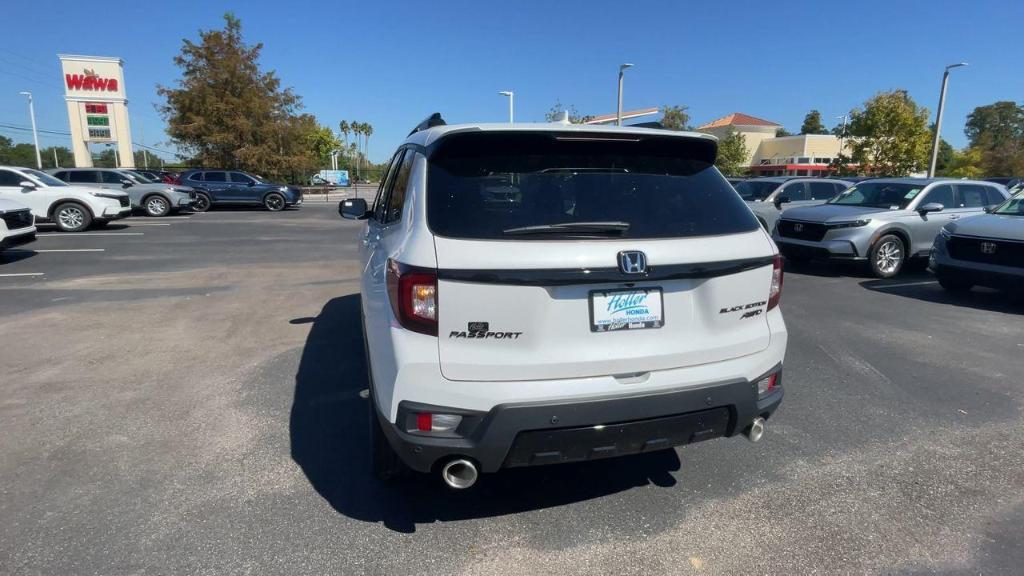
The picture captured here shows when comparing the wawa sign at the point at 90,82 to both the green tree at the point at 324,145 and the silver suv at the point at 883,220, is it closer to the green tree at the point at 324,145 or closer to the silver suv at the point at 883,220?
the green tree at the point at 324,145

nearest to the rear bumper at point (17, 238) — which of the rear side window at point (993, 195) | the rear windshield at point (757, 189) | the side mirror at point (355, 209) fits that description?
the side mirror at point (355, 209)

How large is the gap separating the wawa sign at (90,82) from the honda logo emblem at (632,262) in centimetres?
4587

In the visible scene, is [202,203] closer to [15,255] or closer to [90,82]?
[15,255]

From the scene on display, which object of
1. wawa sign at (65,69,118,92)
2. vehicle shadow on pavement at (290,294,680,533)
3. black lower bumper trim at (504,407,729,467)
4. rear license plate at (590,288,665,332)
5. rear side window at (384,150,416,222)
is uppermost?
wawa sign at (65,69,118,92)

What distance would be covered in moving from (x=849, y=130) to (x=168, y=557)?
136 ft

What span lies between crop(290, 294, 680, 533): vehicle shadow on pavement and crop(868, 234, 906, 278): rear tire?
7.89m

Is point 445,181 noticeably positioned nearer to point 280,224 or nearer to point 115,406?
point 115,406

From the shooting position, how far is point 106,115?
1491 inches

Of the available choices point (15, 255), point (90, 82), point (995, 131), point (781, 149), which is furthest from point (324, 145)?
point (995, 131)

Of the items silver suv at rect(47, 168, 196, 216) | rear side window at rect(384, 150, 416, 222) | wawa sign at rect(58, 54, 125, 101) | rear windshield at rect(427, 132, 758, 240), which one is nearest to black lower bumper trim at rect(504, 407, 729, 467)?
rear windshield at rect(427, 132, 758, 240)

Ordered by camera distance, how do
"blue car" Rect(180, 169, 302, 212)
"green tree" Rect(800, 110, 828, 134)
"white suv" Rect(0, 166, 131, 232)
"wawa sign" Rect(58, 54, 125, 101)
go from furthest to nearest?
"green tree" Rect(800, 110, 828, 134) < "wawa sign" Rect(58, 54, 125, 101) < "blue car" Rect(180, 169, 302, 212) < "white suv" Rect(0, 166, 131, 232)

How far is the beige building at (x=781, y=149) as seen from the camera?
63.0 m

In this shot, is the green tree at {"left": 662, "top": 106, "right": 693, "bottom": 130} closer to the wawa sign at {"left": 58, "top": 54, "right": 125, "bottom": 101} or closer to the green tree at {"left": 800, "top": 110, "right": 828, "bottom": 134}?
the wawa sign at {"left": 58, "top": 54, "right": 125, "bottom": 101}

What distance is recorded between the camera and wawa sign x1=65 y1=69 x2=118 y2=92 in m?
37.0
